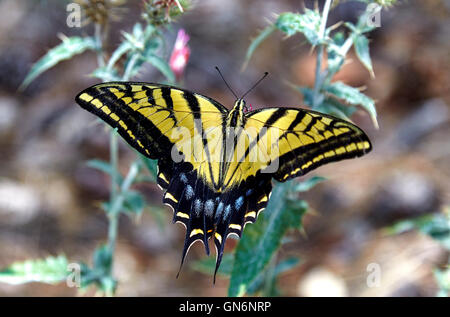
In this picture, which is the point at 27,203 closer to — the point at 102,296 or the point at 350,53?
the point at 102,296

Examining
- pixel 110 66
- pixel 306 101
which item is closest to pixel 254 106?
pixel 306 101

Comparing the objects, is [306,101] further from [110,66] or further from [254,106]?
[254,106]

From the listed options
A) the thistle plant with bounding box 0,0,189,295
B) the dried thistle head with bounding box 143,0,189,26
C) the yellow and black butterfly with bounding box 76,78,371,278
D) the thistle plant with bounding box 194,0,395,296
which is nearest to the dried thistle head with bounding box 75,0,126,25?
the thistle plant with bounding box 0,0,189,295

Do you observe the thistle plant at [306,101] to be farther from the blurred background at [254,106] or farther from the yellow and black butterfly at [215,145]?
the blurred background at [254,106]

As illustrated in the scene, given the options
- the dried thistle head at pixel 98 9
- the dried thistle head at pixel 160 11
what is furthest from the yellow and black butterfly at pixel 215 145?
the dried thistle head at pixel 98 9

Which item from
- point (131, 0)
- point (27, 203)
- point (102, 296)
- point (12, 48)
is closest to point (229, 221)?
Answer: point (102, 296)
